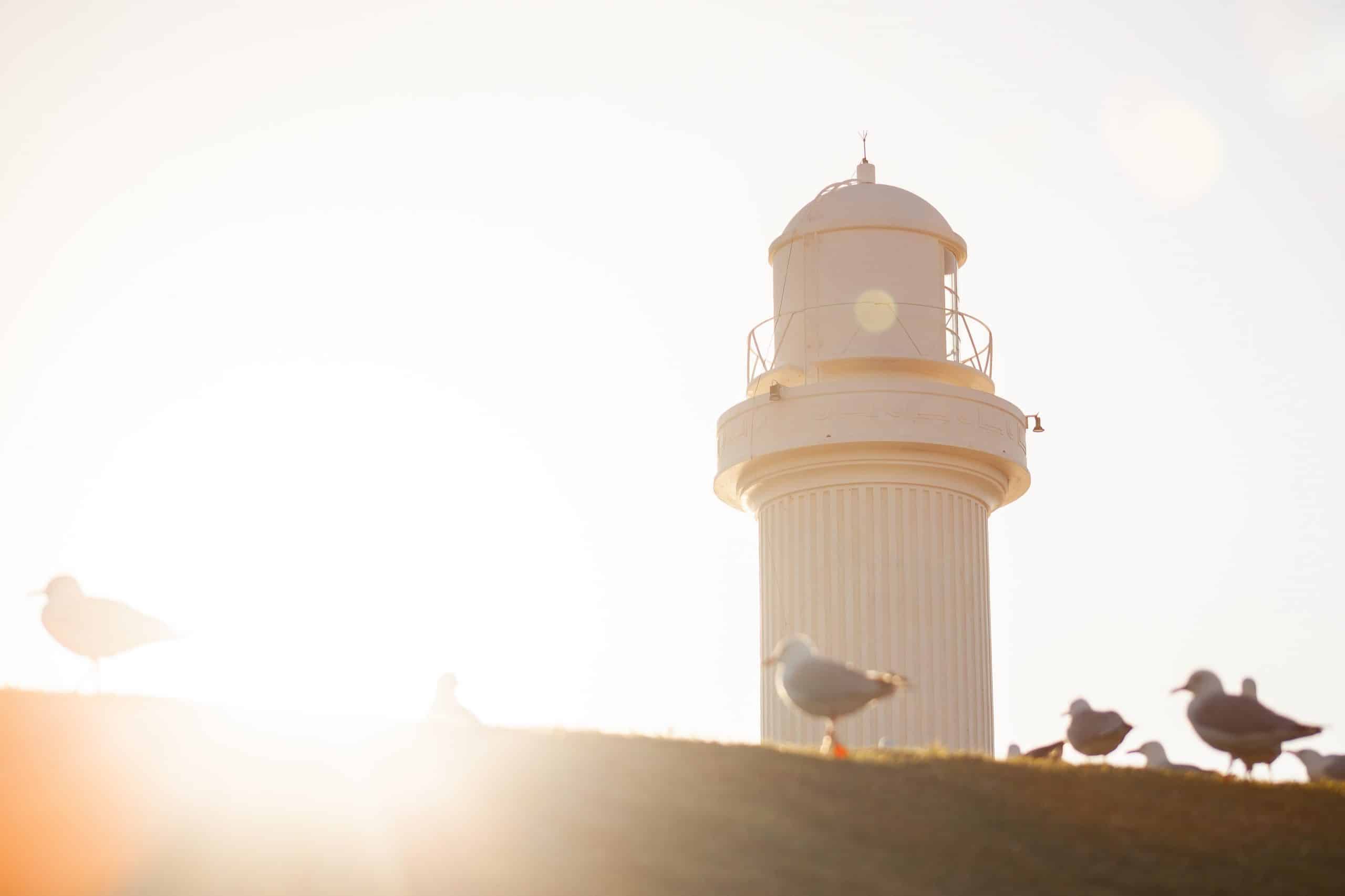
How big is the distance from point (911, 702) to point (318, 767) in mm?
12267

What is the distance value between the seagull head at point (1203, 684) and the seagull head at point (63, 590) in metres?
12.6

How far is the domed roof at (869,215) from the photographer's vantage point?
97.9 feet

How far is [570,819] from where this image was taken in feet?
51.3

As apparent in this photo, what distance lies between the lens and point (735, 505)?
30688 millimetres

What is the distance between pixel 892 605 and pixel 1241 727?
789cm

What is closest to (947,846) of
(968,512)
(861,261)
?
(968,512)

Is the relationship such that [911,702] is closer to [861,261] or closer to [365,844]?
[861,261]

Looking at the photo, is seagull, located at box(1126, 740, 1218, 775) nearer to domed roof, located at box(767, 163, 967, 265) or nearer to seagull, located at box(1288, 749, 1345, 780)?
seagull, located at box(1288, 749, 1345, 780)

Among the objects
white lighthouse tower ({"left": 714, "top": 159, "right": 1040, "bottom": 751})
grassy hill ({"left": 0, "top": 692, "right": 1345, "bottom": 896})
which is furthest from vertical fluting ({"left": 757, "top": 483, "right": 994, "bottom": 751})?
grassy hill ({"left": 0, "top": 692, "right": 1345, "bottom": 896})

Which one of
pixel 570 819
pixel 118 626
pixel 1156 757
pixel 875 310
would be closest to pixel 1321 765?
pixel 1156 757

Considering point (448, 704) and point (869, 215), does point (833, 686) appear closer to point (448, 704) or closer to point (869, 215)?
point (448, 704)

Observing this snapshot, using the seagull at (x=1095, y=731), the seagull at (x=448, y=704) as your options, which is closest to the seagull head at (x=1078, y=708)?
the seagull at (x=1095, y=731)

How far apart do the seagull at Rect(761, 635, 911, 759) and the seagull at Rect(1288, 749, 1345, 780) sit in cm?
601

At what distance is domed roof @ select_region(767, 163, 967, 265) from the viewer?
29.8m
